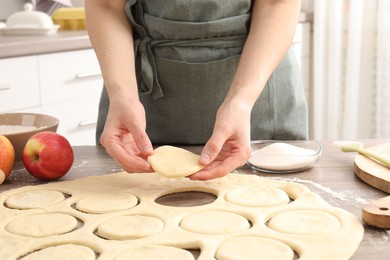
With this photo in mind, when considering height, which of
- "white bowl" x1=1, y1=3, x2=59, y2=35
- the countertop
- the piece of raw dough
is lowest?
the piece of raw dough

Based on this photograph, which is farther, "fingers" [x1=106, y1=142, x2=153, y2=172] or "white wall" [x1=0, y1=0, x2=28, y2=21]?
"white wall" [x1=0, y1=0, x2=28, y2=21]

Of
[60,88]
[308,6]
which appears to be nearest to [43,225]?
[60,88]

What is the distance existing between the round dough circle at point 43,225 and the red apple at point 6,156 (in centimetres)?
20

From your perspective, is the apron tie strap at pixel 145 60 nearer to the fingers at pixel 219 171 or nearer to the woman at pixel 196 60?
the woman at pixel 196 60

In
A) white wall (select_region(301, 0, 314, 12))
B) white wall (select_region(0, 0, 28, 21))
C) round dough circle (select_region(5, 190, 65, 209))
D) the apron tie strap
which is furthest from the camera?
white wall (select_region(301, 0, 314, 12))

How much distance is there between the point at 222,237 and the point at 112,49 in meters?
0.58

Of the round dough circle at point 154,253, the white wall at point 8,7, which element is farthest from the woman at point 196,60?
the white wall at point 8,7

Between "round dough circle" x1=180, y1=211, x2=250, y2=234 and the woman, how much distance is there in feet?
1.04

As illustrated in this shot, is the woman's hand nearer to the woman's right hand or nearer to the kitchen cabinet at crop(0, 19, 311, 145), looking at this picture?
the woman's right hand

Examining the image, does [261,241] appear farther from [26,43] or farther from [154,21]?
[26,43]

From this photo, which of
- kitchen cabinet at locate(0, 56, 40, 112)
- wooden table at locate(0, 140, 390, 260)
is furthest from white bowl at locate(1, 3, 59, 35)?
wooden table at locate(0, 140, 390, 260)

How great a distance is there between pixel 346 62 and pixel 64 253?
7.84 ft

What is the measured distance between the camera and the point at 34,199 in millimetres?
1121

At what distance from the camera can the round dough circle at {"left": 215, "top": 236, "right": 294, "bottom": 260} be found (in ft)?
2.82
